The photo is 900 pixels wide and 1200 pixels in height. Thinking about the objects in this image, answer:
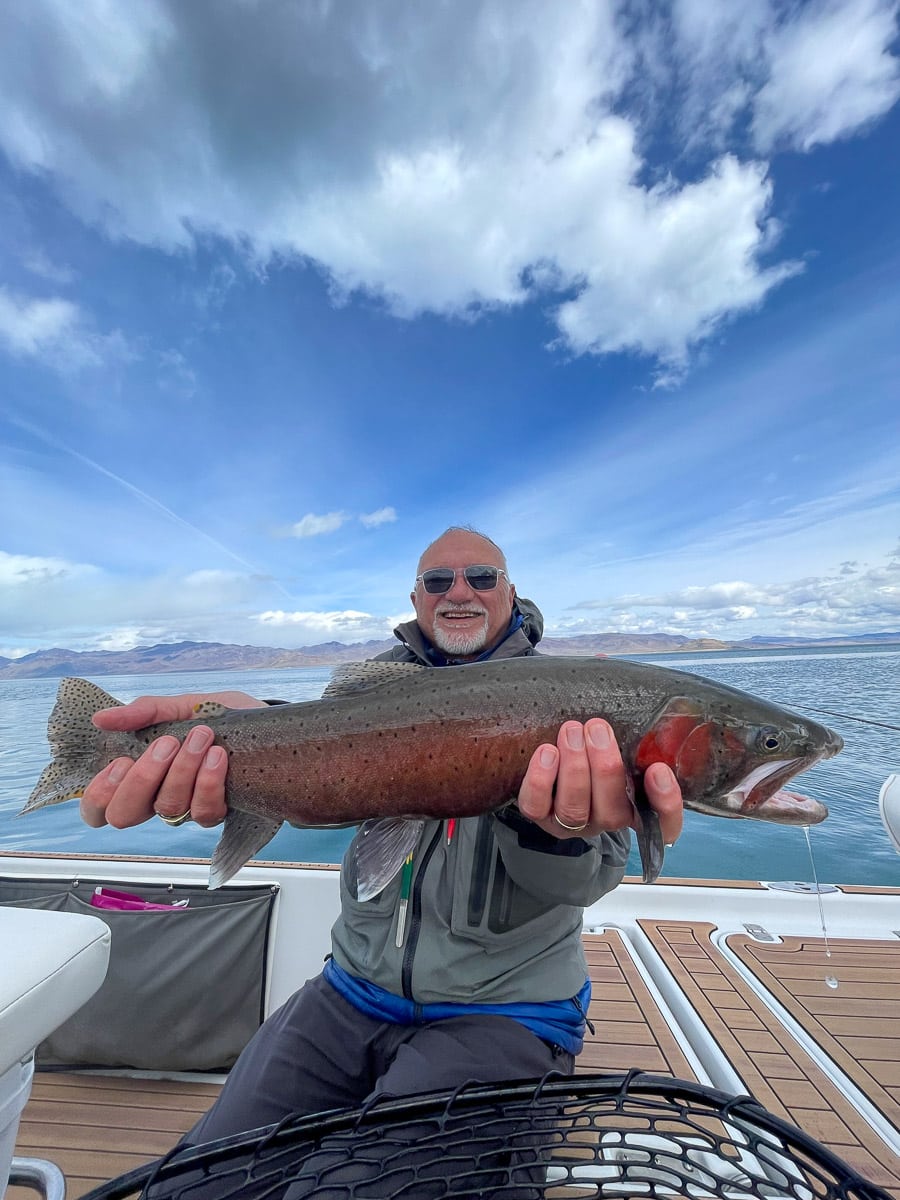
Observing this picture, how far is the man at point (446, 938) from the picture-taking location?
2.64 m

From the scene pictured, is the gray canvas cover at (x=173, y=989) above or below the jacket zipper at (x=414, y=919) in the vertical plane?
below

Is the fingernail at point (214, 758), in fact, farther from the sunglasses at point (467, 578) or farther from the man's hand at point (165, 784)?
the sunglasses at point (467, 578)

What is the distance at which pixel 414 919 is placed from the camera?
3.12m

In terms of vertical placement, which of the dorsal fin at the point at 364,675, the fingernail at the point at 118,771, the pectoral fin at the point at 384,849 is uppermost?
the dorsal fin at the point at 364,675

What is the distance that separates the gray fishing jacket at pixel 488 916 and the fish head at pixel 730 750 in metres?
0.57

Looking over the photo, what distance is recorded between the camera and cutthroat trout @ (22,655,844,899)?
2730mm

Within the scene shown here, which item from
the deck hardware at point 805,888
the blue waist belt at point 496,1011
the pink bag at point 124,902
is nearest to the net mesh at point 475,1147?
the blue waist belt at point 496,1011

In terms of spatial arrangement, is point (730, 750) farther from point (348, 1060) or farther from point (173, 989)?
point (173, 989)

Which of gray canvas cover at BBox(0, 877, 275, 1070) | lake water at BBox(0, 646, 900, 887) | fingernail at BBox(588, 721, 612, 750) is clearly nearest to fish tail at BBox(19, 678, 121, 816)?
gray canvas cover at BBox(0, 877, 275, 1070)

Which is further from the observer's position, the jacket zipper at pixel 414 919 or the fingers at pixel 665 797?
the jacket zipper at pixel 414 919

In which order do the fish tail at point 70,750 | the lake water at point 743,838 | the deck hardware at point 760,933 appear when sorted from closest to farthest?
the fish tail at point 70,750, the deck hardware at point 760,933, the lake water at point 743,838

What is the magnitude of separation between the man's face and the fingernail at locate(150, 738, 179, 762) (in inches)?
82.5

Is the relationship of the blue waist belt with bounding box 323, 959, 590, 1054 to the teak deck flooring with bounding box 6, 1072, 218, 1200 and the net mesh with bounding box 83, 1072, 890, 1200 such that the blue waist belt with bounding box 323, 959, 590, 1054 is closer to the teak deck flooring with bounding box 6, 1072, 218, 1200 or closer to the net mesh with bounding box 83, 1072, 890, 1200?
the net mesh with bounding box 83, 1072, 890, 1200

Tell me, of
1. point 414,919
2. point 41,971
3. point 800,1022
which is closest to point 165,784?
point 41,971
